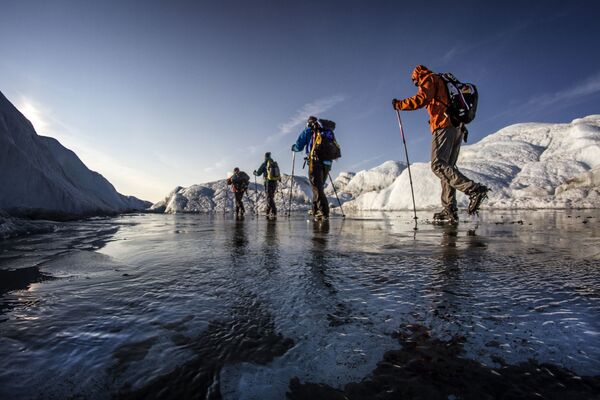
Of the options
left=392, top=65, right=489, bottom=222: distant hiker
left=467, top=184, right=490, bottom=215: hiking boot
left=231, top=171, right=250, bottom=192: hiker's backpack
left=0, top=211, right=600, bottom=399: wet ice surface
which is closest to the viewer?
left=0, top=211, right=600, bottom=399: wet ice surface

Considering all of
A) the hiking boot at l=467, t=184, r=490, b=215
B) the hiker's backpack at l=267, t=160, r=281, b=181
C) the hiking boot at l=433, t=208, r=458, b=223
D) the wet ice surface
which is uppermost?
the hiker's backpack at l=267, t=160, r=281, b=181

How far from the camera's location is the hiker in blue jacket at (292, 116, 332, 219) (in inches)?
282

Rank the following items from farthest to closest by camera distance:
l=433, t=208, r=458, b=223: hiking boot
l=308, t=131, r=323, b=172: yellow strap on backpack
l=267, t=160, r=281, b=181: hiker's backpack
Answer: l=267, t=160, r=281, b=181: hiker's backpack
l=308, t=131, r=323, b=172: yellow strap on backpack
l=433, t=208, r=458, b=223: hiking boot

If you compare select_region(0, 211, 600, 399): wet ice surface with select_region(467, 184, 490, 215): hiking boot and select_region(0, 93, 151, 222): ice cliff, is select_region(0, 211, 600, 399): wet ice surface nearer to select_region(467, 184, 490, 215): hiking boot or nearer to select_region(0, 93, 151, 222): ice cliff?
select_region(467, 184, 490, 215): hiking boot

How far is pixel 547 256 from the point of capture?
1.96 m

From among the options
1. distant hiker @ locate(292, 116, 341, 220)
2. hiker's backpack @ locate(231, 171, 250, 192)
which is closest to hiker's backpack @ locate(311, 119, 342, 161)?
distant hiker @ locate(292, 116, 341, 220)

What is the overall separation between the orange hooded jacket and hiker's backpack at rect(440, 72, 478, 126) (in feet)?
0.30

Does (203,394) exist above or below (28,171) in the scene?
below

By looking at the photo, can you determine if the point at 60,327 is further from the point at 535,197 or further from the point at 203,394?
the point at 535,197

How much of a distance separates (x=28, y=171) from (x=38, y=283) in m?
12.7

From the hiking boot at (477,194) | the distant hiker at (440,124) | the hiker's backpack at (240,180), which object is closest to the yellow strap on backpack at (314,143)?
the distant hiker at (440,124)

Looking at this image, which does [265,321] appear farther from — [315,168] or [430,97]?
[315,168]

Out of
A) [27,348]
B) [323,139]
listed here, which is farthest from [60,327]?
[323,139]

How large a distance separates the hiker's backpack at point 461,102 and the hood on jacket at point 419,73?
0.29m
